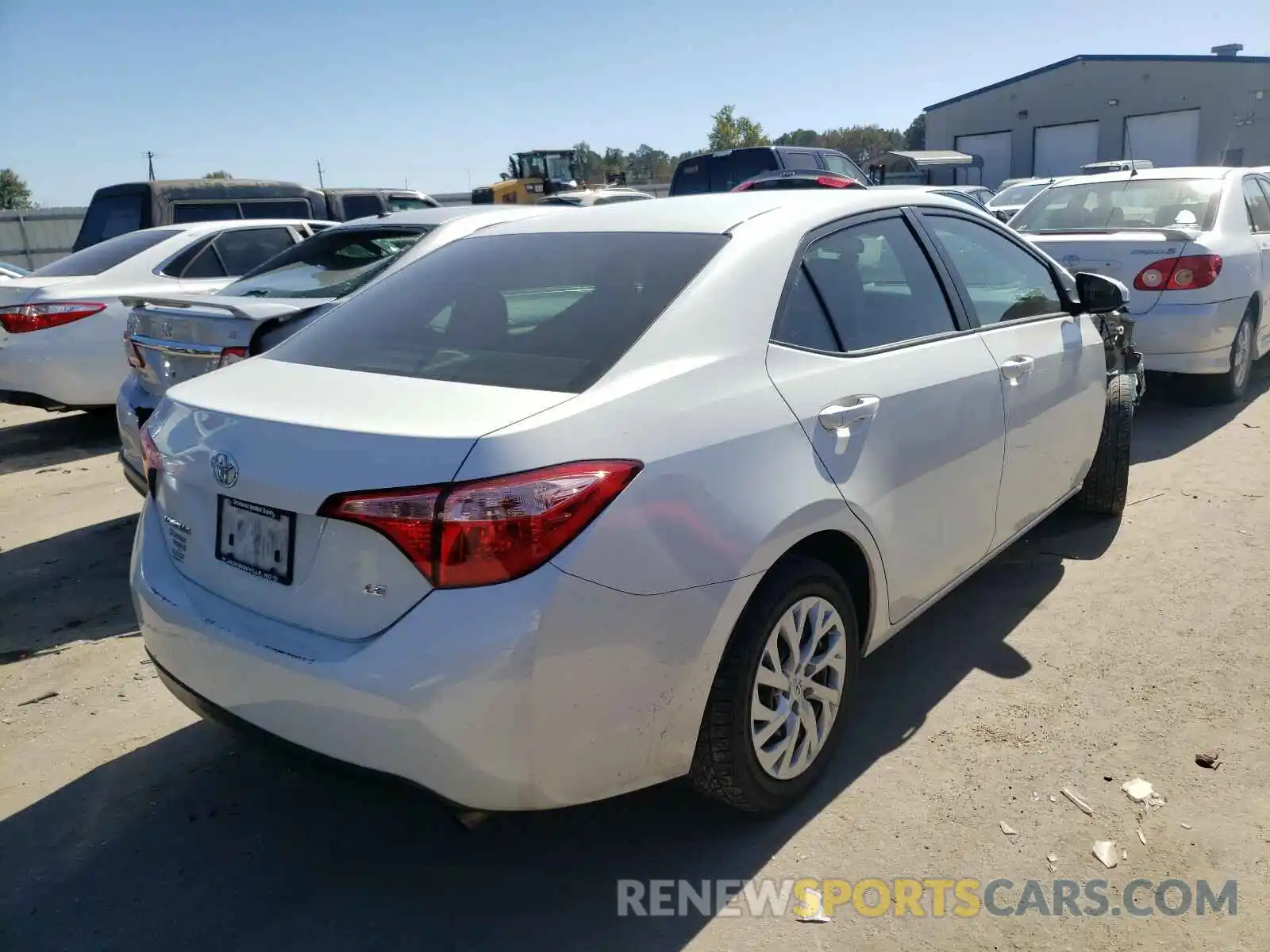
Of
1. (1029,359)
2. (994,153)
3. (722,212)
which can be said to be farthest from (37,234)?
(994,153)

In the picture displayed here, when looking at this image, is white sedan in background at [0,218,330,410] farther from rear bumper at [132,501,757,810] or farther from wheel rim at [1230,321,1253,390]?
wheel rim at [1230,321,1253,390]

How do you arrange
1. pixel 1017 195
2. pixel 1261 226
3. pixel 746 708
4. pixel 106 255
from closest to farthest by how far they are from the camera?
pixel 746 708 < pixel 1261 226 < pixel 106 255 < pixel 1017 195

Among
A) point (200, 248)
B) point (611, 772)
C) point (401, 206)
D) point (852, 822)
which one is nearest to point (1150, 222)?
point (852, 822)

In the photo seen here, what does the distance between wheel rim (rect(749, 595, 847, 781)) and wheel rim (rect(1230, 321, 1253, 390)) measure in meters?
5.63

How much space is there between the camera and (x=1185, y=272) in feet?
21.4

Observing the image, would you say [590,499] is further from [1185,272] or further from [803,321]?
[1185,272]

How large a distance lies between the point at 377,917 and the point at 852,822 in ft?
4.23

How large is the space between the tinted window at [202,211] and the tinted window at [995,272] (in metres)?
9.81

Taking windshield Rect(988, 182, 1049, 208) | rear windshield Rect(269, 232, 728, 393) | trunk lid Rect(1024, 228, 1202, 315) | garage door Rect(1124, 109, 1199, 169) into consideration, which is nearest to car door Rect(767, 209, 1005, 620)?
rear windshield Rect(269, 232, 728, 393)

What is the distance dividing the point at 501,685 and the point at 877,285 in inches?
75.7

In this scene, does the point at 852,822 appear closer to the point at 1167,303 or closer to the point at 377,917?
the point at 377,917

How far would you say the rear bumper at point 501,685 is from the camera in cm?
203

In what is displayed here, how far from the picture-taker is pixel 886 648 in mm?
3811

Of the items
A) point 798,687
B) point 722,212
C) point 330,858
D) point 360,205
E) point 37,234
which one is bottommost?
point 330,858
